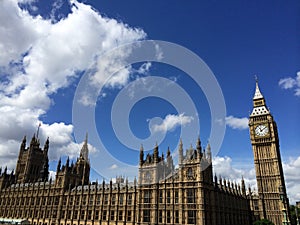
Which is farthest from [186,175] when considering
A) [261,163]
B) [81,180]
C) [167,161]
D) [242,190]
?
[81,180]

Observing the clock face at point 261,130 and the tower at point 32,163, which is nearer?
the clock face at point 261,130

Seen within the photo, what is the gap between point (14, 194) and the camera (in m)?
116

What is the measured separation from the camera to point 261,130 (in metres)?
112

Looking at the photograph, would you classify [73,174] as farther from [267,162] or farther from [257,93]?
[257,93]

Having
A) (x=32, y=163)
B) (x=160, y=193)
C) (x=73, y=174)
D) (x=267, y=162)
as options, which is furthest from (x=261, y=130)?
(x=32, y=163)

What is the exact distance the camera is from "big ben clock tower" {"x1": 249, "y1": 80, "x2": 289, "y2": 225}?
9781cm

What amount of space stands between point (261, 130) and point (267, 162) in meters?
14.4

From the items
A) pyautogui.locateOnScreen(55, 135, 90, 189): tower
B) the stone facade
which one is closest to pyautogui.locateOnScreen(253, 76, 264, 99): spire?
the stone facade

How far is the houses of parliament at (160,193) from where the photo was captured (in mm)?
67625

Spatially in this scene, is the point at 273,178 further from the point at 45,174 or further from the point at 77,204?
the point at 45,174

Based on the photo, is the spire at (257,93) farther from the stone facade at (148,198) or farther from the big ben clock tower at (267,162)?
the stone facade at (148,198)

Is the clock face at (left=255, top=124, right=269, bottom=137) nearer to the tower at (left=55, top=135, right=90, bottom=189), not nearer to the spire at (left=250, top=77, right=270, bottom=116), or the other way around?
the spire at (left=250, top=77, right=270, bottom=116)

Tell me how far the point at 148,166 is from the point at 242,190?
1934 inches

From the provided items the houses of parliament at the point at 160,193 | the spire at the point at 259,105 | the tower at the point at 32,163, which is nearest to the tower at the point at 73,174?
the houses of parliament at the point at 160,193
